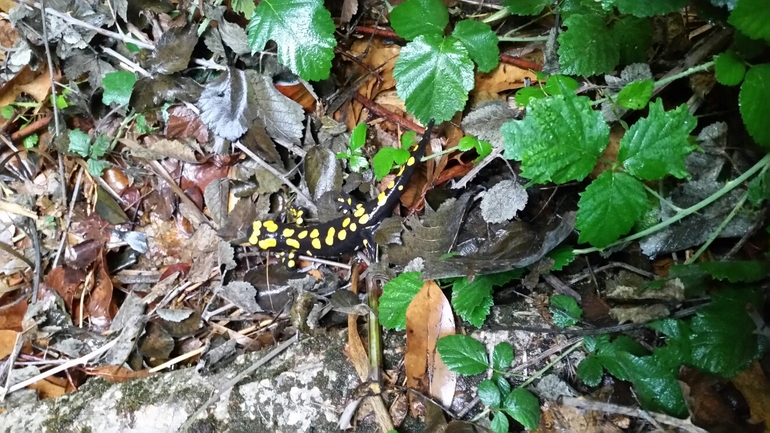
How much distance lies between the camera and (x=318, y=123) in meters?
2.58

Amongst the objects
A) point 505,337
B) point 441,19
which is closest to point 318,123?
point 441,19

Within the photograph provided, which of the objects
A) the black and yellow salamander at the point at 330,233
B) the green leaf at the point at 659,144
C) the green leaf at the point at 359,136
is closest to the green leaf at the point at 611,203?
the green leaf at the point at 659,144

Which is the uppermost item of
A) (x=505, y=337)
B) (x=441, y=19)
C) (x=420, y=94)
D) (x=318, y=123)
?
(x=441, y=19)

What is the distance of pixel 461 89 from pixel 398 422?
1.24 m

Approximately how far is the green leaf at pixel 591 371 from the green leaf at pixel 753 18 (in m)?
0.99

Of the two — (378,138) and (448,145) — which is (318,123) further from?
(448,145)

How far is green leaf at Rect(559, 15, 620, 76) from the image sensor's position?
5.52 ft

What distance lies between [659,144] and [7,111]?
3.08 m

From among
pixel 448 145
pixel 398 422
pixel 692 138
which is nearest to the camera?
pixel 692 138

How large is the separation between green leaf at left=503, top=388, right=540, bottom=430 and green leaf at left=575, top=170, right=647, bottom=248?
0.56 m

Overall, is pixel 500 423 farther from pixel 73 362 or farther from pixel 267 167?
pixel 73 362

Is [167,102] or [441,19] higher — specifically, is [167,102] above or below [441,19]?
below

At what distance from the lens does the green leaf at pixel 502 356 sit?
Answer: 5.49ft

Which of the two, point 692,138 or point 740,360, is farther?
point 692,138
